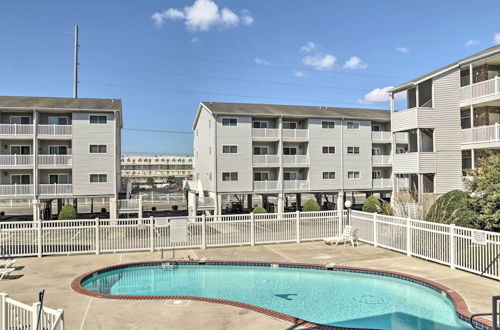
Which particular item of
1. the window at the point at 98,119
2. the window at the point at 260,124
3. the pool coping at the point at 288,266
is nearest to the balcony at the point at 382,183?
the window at the point at 260,124

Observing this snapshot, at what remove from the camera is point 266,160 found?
3684 cm

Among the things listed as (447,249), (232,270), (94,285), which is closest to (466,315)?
(447,249)

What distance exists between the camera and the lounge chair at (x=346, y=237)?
1955cm

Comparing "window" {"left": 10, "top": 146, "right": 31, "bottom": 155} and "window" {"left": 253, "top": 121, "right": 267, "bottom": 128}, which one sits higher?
"window" {"left": 253, "top": 121, "right": 267, "bottom": 128}

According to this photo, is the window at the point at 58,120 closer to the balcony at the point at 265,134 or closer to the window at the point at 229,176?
the window at the point at 229,176

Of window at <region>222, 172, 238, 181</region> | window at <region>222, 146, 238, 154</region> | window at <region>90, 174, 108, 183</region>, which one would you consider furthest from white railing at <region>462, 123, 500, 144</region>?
window at <region>90, 174, 108, 183</region>

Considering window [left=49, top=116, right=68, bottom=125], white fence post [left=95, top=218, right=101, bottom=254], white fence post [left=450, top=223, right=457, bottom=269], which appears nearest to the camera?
white fence post [left=450, top=223, right=457, bottom=269]

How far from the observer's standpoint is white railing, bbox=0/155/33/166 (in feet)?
103

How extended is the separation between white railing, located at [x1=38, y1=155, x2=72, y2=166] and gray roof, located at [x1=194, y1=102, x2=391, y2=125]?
12.7 meters

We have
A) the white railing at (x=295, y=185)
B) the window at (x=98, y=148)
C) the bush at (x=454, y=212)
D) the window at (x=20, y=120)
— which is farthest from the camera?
the white railing at (x=295, y=185)

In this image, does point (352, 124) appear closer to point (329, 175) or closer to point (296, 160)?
point (329, 175)

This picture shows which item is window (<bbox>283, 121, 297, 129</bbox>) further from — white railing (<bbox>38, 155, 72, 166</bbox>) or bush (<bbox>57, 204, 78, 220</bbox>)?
bush (<bbox>57, 204, 78, 220</bbox>)

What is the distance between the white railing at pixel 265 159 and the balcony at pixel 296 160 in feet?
2.68

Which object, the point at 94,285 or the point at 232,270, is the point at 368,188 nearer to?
the point at 232,270
